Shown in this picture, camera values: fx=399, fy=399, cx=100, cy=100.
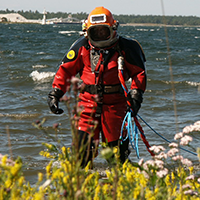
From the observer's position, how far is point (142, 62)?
3654 mm

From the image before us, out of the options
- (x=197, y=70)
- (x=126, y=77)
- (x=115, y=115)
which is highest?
(x=126, y=77)

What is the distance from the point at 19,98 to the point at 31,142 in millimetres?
3825

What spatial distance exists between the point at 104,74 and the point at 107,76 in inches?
1.3

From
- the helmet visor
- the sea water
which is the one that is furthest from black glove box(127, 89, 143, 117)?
the helmet visor

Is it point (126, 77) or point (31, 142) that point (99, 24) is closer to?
point (126, 77)

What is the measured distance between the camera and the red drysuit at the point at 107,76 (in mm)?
3553

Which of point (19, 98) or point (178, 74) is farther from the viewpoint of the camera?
point (178, 74)

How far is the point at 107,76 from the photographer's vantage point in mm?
3547

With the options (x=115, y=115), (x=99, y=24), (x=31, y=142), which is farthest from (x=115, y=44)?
(x=31, y=142)

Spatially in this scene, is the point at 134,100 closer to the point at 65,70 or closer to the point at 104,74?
the point at 104,74

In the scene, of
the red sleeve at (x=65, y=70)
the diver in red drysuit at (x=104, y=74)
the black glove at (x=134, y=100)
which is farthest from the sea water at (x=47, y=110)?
the red sleeve at (x=65, y=70)

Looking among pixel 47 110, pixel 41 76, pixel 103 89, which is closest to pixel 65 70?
pixel 103 89

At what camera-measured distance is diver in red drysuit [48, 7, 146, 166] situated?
3.54 metres

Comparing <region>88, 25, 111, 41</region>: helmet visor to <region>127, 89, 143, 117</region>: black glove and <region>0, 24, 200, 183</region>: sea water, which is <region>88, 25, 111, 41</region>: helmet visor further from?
<region>0, 24, 200, 183</region>: sea water
